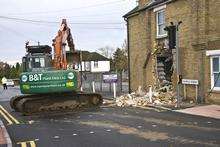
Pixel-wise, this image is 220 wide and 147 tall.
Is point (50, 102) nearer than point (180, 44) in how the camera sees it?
Yes

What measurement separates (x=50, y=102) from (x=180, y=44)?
7.64 m

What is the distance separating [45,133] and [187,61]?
37.4 feet

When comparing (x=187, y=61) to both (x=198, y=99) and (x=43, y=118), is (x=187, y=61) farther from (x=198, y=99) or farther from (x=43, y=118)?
(x=43, y=118)

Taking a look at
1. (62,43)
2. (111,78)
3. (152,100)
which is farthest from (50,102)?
(111,78)

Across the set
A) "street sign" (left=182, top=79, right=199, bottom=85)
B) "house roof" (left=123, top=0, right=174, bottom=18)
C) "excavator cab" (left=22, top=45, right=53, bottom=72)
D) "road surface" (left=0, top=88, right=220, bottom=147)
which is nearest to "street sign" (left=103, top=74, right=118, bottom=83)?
"house roof" (left=123, top=0, right=174, bottom=18)

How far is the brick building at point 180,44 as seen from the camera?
21609 millimetres

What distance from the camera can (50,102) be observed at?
72.2ft

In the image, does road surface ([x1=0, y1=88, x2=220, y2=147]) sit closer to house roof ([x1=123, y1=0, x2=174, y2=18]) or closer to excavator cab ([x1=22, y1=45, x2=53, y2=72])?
excavator cab ([x1=22, y1=45, x2=53, y2=72])

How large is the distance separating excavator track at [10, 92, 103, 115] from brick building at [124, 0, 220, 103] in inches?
218

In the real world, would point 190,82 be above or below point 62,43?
below

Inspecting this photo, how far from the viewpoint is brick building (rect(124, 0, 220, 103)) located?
21609mm

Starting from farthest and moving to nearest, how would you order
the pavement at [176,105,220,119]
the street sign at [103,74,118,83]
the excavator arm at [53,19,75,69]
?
the street sign at [103,74,118,83] → the excavator arm at [53,19,75,69] → the pavement at [176,105,220,119]

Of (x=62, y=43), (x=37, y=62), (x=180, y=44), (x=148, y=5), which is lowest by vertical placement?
(x=37, y=62)

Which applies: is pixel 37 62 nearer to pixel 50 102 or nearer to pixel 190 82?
pixel 50 102
